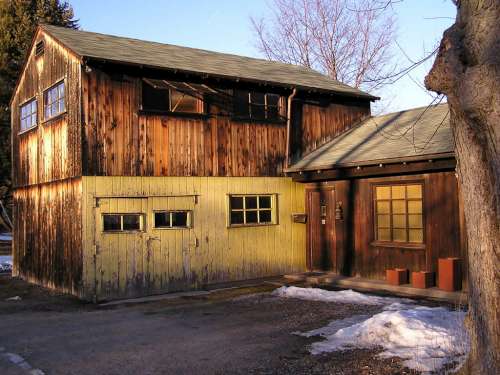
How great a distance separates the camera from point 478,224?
5023 millimetres

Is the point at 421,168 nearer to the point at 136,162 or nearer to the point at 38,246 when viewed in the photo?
the point at 136,162

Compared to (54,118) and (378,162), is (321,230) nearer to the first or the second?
(378,162)

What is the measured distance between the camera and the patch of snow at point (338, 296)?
10906 millimetres

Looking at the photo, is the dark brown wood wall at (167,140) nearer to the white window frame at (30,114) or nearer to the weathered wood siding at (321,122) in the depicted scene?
the weathered wood siding at (321,122)

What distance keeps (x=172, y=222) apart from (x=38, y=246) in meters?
4.52

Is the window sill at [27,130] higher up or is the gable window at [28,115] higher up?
the gable window at [28,115]

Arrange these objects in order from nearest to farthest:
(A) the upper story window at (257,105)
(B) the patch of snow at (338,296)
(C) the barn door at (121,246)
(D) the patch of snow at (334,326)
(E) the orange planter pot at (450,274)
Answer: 1. (D) the patch of snow at (334,326)
2. (B) the patch of snow at (338,296)
3. (E) the orange planter pot at (450,274)
4. (C) the barn door at (121,246)
5. (A) the upper story window at (257,105)

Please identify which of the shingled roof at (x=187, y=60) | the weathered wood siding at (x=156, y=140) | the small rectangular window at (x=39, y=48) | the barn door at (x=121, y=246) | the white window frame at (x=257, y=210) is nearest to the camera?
the barn door at (x=121, y=246)

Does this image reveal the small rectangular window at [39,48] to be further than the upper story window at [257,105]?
Yes

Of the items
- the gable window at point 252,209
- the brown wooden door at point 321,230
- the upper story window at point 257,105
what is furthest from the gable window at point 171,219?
the brown wooden door at point 321,230

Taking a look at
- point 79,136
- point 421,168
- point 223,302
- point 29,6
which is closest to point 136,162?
point 79,136

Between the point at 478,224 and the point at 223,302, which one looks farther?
the point at 223,302

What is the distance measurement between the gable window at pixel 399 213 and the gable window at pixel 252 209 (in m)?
3.01

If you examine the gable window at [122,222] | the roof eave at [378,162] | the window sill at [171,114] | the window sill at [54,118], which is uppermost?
the window sill at [54,118]
